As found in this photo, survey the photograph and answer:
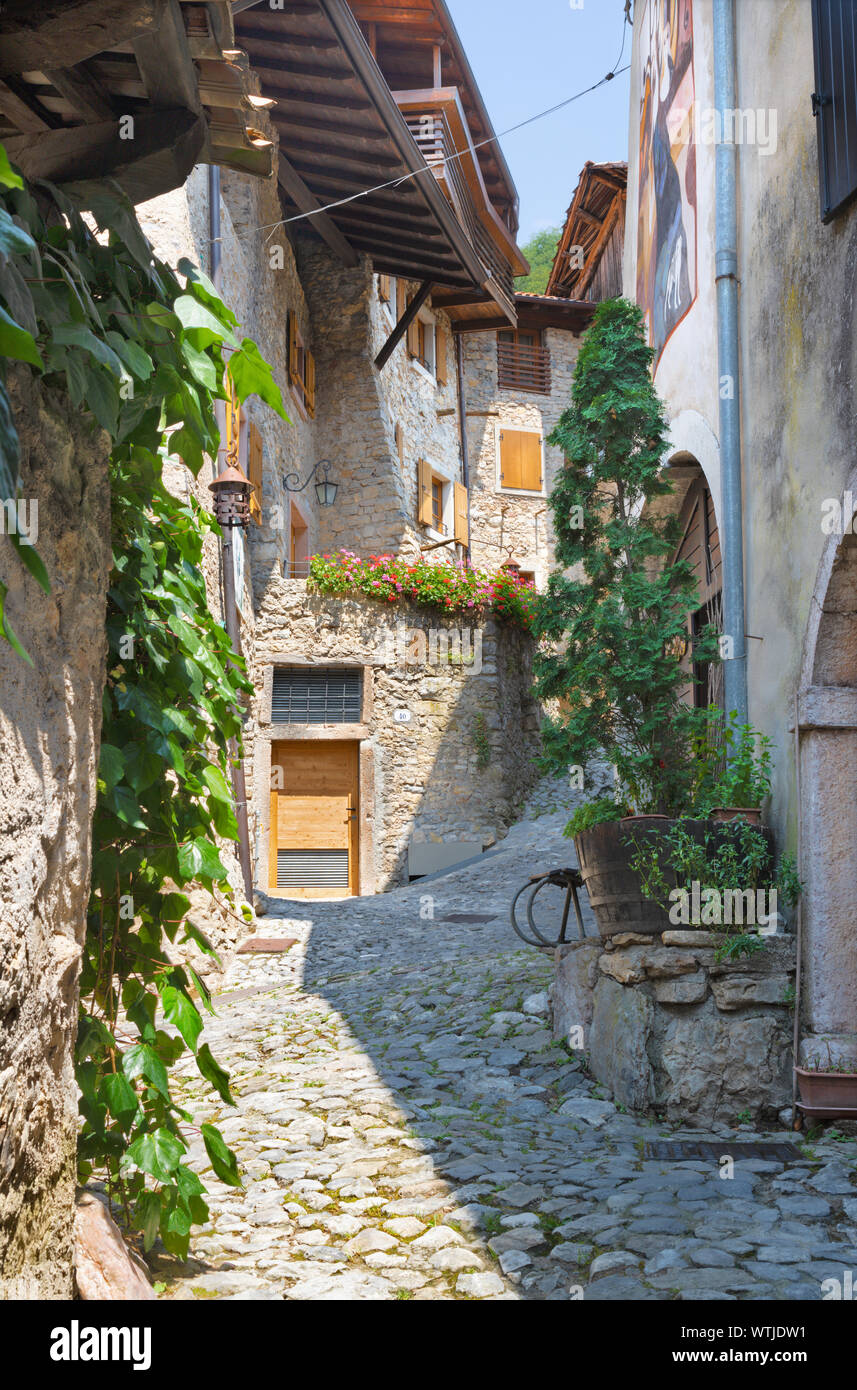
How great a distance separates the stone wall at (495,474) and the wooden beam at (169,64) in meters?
18.8

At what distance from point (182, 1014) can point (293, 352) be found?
13.0 meters

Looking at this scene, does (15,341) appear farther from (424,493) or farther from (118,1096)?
(424,493)

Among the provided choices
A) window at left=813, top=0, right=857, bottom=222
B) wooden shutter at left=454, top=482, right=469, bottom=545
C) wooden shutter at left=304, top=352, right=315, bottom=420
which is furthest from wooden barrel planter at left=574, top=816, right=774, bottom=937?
wooden shutter at left=454, top=482, right=469, bottom=545

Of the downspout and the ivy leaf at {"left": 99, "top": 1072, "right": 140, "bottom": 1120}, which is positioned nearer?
the ivy leaf at {"left": 99, "top": 1072, "right": 140, "bottom": 1120}

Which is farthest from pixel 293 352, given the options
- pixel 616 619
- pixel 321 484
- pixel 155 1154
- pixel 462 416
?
pixel 155 1154

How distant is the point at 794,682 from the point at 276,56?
9578 mm

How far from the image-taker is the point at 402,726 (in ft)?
46.8

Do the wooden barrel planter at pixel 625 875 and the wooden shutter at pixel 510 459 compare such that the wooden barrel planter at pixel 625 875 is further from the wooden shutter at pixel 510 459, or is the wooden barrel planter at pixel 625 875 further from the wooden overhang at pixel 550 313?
the wooden overhang at pixel 550 313

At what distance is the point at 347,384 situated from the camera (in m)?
16.4

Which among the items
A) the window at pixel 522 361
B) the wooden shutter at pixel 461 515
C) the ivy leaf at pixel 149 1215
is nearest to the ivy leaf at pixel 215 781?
the ivy leaf at pixel 149 1215

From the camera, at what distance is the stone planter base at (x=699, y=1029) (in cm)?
473

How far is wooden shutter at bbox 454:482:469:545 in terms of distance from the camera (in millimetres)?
19250

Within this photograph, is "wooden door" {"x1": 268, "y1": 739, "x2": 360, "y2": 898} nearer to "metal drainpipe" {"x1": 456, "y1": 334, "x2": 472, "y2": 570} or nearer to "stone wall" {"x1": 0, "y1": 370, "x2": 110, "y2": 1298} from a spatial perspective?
"metal drainpipe" {"x1": 456, "y1": 334, "x2": 472, "y2": 570}

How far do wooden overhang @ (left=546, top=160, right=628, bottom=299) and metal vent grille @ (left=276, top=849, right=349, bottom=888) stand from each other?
12.0m
